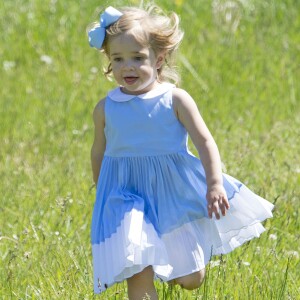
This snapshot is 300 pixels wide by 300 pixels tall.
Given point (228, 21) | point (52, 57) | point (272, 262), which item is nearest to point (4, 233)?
point (272, 262)

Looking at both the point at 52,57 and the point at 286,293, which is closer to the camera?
the point at 286,293

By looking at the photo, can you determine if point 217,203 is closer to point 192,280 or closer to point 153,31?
point 192,280

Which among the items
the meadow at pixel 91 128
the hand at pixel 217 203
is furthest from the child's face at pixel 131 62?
the hand at pixel 217 203

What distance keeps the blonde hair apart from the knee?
2.65ft

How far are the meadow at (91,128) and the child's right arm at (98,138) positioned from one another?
260 mm

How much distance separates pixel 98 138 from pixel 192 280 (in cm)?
70

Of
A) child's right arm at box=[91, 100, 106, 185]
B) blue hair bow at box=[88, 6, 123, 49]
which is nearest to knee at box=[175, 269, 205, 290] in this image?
child's right arm at box=[91, 100, 106, 185]

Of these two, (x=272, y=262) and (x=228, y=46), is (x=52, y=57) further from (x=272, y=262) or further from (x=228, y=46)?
(x=272, y=262)

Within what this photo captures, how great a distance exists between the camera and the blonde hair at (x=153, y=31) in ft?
15.0

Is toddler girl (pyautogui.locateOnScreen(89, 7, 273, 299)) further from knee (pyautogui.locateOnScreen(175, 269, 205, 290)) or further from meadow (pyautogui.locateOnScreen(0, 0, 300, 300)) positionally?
meadow (pyautogui.locateOnScreen(0, 0, 300, 300))

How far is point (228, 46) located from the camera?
31.2 ft

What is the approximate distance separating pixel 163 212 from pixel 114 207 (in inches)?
7.7

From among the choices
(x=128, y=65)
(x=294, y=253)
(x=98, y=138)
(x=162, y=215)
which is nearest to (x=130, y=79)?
(x=128, y=65)

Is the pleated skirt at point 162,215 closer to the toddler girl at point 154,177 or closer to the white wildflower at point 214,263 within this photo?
the toddler girl at point 154,177
